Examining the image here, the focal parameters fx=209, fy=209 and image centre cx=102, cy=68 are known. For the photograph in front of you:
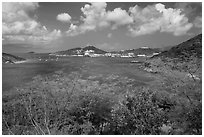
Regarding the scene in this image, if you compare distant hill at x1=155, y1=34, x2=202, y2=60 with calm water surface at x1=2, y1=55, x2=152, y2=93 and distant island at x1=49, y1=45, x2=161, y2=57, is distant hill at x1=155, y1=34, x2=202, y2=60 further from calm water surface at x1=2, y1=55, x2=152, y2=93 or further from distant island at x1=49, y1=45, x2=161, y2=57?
distant island at x1=49, y1=45, x2=161, y2=57

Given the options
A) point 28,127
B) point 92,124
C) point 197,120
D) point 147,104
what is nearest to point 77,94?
point 92,124

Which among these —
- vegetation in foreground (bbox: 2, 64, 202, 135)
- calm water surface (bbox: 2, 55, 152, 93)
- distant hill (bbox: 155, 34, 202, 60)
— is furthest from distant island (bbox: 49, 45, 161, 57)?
vegetation in foreground (bbox: 2, 64, 202, 135)

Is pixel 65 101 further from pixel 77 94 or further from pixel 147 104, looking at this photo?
pixel 147 104

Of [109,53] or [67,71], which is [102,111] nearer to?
[67,71]

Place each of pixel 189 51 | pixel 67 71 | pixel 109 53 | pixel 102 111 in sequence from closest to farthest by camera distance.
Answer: pixel 102 111 → pixel 189 51 → pixel 67 71 → pixel 109 53

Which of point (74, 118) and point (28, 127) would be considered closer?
point (28, 127)

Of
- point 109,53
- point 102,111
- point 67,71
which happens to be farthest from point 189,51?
point 109,53

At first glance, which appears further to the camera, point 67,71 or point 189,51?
point 67,71

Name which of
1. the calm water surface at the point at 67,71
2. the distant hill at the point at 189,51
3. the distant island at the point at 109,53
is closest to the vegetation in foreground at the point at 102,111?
the distant hill at the point at 189,51
